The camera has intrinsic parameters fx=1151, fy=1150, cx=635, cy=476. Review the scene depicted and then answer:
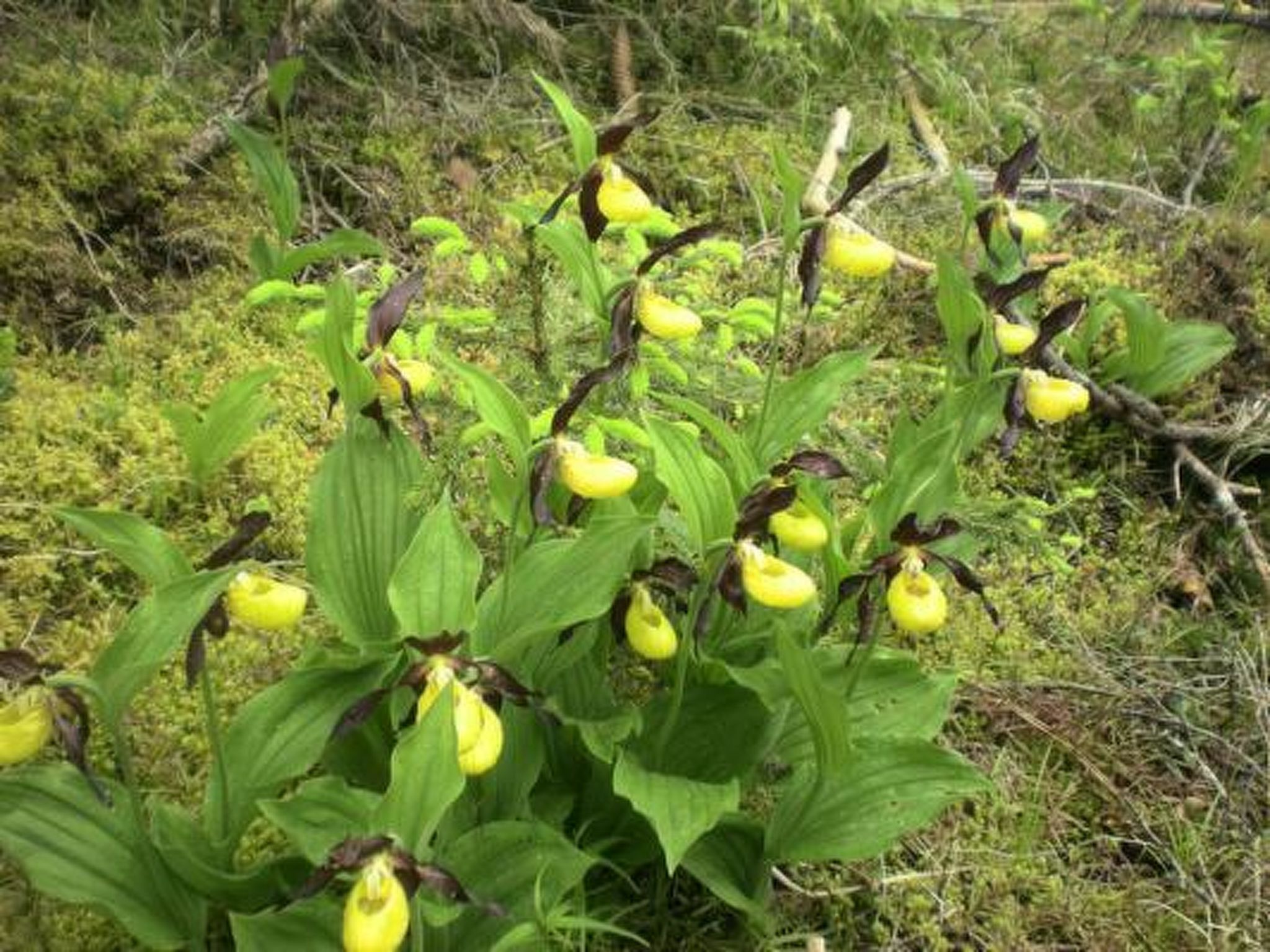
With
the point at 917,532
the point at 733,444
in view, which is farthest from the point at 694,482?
the point at 917,532

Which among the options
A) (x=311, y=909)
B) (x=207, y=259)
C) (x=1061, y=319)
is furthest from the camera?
(x=207, y=259)

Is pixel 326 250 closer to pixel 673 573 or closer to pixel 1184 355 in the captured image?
pixel 673 573

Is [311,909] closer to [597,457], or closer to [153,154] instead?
[597,457]

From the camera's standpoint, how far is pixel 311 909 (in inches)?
61.2

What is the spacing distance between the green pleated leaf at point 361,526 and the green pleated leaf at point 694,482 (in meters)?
0.41

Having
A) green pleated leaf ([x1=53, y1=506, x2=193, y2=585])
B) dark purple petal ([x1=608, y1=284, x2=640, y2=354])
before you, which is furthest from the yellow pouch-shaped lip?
green pleated leaf ([x1=53, y1=506, x2=193, y2=585])

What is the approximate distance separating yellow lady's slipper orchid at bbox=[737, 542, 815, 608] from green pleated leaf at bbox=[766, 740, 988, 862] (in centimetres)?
31

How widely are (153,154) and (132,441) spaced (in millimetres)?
1028

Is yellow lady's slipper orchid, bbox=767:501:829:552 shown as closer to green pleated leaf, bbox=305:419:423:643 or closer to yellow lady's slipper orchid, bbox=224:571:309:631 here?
green pleated leaf, bbox=305:419:423:643

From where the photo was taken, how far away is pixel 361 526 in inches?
70.1

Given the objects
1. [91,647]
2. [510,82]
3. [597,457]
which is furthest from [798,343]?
[91,647]

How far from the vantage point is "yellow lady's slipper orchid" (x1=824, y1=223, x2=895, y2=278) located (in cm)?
196

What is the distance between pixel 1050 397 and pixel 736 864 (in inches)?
38.4

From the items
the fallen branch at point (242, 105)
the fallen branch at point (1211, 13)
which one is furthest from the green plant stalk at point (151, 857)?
the fallen branch at point (1211, 13)
